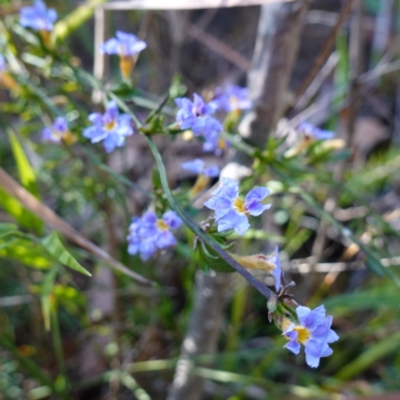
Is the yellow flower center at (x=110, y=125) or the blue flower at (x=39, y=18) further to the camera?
the blue flower at (x=39, y=18)

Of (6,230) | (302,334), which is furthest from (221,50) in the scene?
(302,334)

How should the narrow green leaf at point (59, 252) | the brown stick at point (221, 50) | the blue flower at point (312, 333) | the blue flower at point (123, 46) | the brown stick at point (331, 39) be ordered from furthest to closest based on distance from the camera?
the brown stick at point (221, 50), the brown stick at point (331, 39), the blue flower at point (123, 46), the narrow green leaf at point (59, 252), the blue flower at point (312, 333)

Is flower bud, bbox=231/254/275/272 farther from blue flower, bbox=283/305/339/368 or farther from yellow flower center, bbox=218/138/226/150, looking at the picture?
yellow flower center, bbox=218/138/226/150

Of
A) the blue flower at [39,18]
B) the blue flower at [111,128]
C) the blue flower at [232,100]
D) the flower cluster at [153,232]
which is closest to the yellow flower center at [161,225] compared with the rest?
the flower cluster at [153,232]

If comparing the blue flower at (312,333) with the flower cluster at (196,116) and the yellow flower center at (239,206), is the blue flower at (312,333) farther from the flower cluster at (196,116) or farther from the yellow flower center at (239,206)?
the flower cluster at (196,116)

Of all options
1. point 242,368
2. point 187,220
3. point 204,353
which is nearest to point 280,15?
point 187,220
